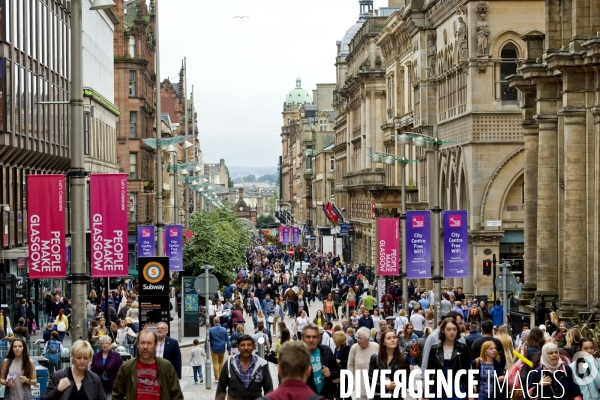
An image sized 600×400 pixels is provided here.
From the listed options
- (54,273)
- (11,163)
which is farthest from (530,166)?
(54,273)

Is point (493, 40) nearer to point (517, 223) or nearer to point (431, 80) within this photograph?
point (517, 223)

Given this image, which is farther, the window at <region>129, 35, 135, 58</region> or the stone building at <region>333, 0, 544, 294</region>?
the window at <region>129, 35, 135, 58</region>

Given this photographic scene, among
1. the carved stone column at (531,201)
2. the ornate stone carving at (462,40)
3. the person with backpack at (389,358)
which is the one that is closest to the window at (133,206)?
the ornate stone carving at (462,40)

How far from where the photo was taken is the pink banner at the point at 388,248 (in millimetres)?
44625

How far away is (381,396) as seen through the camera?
15555 millimetres

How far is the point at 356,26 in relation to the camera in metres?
119

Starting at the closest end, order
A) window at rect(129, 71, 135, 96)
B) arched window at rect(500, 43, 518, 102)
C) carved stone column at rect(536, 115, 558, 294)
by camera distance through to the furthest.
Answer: carved stone column at rect(536, 115, 558, 294), arched window at rect(500, 43, 518, 102), window at rect(129, 71, 135, 96)

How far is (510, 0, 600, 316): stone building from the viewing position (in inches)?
1305

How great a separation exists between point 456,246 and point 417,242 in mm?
2808

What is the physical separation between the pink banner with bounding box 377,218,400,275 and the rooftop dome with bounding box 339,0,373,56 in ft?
238

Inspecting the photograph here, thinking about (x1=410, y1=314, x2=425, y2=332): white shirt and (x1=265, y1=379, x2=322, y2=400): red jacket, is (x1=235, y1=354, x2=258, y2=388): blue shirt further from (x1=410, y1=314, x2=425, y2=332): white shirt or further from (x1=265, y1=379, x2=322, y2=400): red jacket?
(x1=410, y1=314, x2=425, y2=332): white shirt

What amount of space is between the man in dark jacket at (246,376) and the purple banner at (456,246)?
2061 cm

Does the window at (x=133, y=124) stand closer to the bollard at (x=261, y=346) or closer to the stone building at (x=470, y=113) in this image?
the stone building at (x=470, y=113)

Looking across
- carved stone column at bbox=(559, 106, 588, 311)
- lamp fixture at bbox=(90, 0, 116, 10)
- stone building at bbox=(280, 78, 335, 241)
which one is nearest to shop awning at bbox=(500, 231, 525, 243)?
carved stone column at bbox=(559, 106, 588, 311)
